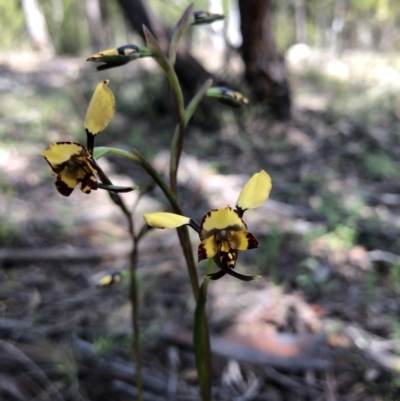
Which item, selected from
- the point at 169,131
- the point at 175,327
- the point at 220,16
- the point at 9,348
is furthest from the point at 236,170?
the point at 220,16

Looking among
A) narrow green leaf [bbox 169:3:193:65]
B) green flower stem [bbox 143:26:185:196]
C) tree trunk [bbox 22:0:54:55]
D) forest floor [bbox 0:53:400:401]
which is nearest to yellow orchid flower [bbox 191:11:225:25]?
narrow green leaf [bbox 169:3:193:65]

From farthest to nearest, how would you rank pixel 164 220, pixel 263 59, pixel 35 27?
pixel 35 27 < pixel 263 59 < pixel 164 220

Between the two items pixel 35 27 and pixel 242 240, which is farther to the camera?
pixel 35 27

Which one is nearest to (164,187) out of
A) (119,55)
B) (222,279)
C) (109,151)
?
(109,151)

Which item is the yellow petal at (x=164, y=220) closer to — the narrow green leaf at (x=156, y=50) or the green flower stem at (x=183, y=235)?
the green flower stem at (x=183, y=235)

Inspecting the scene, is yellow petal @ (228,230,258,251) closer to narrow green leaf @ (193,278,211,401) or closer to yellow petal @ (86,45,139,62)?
narrow green leaf @ (193,278,211,401)

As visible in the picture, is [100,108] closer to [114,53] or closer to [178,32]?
[114,53]

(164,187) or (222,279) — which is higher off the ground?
(164,187)
